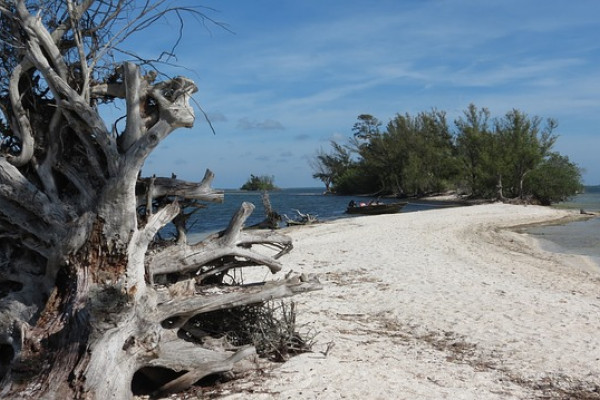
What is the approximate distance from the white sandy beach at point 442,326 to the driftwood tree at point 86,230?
3.73 ft

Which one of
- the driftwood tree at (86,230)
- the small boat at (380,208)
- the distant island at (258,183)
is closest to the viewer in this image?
the driftwood tree at (86,230)

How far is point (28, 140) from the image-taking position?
18.1 feet

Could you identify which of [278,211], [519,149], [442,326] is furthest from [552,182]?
[442,326]

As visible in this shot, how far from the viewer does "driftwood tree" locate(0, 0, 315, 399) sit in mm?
4836

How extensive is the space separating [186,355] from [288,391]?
1069 mm

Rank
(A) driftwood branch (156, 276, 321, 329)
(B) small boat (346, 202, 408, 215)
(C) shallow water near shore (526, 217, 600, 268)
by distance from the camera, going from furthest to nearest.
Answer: (B) small boat (346, 202, 408, 215) < (C) shallow water near shore (526, 217, 600, 268) < (A) driftwood branch (156, 276, 321, 329)

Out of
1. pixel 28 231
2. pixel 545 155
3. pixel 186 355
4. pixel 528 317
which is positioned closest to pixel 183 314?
pixel 186 355

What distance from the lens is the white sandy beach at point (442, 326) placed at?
230 inches

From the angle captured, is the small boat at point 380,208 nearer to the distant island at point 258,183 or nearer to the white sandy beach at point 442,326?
the white sandy beach at point 442,326

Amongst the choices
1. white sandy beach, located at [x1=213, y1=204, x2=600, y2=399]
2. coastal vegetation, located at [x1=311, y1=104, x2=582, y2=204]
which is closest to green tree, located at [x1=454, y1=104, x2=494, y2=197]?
coastal vegetation, located at [x1=311, y1=104, x2=582, y2=204]

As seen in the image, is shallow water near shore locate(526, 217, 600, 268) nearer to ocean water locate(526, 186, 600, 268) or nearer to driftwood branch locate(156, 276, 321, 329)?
ocean water locate(526, 186, 600, 268)

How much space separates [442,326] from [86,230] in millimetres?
5641

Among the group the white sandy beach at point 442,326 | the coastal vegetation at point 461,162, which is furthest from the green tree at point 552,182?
the white sandy beach at point 442,326

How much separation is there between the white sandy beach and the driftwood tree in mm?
1137
